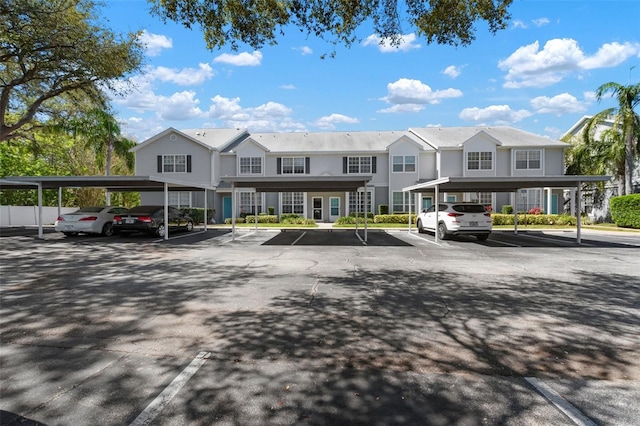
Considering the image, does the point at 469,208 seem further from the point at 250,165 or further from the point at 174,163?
the point at 174,163

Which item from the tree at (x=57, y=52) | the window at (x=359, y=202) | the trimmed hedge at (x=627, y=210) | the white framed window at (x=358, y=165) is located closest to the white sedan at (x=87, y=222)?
the tree at (x=57, y=52)

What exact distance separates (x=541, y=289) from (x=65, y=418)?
7722 mm

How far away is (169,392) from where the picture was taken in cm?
328

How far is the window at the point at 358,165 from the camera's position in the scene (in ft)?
97.0

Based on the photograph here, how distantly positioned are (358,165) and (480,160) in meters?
9.47

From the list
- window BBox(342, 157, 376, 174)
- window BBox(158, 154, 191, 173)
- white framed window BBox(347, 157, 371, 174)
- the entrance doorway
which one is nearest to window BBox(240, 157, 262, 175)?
window BBox(158, 154, 191, 173)

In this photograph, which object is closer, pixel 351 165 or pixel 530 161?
pixel 530 161

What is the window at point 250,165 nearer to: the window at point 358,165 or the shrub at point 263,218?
the shrub at point 263,218

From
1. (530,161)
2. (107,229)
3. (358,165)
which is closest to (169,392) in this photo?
Answer: (107,229)

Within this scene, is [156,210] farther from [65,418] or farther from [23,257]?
[65,418]

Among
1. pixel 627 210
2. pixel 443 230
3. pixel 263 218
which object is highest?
pixel 627 210

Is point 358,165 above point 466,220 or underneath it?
above

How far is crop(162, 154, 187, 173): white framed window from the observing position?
28953mm

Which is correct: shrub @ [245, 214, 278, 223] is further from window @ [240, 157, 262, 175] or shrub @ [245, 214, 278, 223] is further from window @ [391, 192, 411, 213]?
window @ [391, 192, 411, 213]
